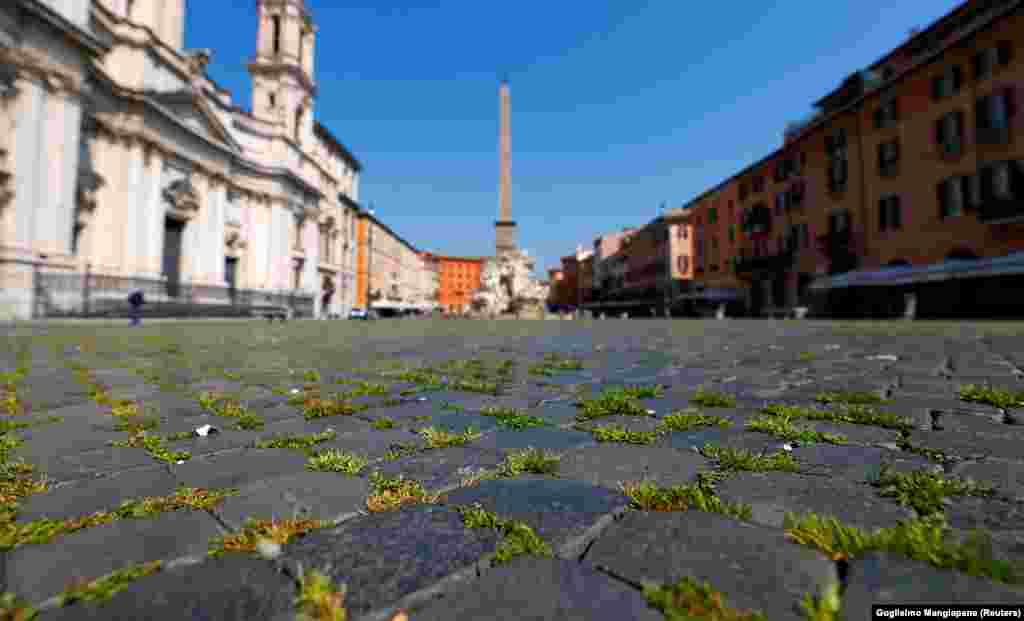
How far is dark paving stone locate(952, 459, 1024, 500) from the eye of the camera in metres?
1.64

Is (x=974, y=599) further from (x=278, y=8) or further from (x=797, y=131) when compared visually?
(x=278, y=8)

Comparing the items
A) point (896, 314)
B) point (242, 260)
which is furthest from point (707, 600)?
point (242, 260)

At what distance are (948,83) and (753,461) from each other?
98.8ft

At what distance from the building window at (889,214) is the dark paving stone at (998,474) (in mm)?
28790

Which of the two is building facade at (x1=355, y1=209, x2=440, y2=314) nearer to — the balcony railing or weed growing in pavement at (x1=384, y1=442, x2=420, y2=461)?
the balcony railing

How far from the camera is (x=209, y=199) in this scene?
101 feet

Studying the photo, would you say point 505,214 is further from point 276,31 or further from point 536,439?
point 536,439

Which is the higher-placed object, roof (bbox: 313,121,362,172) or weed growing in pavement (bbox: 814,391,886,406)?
roof (bbox: 313,121,362,172)

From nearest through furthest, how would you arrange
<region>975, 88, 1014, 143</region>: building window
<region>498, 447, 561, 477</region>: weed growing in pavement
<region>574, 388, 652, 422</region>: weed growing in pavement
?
<region>498, 447, 561, 477</region>: weed growing in pavement → <region>574, 388, 652, 422</region>: weed growing in pavement → <region>975, 88, 1014, 143</region>: building window

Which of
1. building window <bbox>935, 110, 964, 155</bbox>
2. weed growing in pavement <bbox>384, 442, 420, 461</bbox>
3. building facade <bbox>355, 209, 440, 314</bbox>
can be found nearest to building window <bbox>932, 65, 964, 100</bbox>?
building window <bbox>935, 110, 964, 155</bbox>

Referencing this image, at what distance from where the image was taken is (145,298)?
76.7ft

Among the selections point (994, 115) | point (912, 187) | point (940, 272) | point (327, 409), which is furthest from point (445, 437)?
point (912, 187)

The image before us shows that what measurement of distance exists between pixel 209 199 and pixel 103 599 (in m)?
36.4

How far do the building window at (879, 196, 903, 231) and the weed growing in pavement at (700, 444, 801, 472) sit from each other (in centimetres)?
2923
